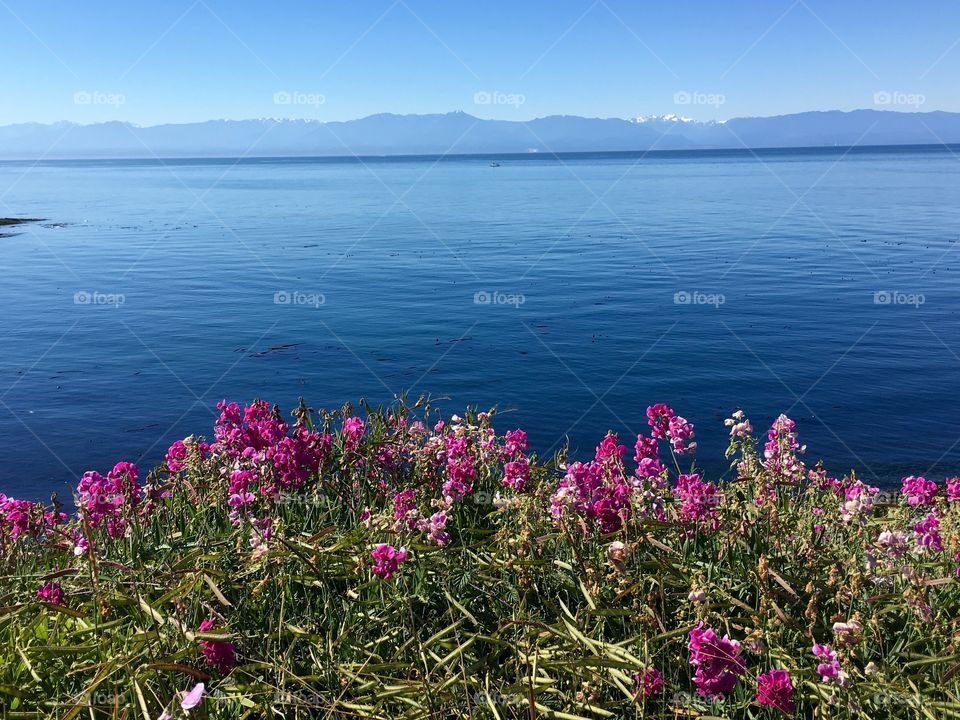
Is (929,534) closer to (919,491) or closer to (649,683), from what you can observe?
(919,491)

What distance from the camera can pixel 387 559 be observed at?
4102 millimetres

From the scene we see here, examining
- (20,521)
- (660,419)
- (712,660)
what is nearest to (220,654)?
(712,660)

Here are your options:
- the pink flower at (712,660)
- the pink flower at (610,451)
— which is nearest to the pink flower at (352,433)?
the pink flower at (610,451)

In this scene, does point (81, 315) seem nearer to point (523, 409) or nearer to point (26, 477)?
point (26, 477)

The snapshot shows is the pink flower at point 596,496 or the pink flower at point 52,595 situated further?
the pink flower at point 596,496

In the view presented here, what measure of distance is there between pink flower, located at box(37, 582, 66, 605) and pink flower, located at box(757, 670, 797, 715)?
3.57m

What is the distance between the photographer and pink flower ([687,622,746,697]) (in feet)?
11.4

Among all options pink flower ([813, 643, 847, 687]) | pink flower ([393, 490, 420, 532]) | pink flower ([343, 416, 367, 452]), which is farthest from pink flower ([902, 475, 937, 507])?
pink flower ([343, 416, 367, 452])

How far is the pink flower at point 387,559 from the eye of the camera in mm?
4078

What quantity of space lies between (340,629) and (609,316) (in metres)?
23.9

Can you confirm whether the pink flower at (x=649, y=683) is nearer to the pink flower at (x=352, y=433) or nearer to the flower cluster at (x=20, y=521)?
the pink flower at (x=352, y=433)

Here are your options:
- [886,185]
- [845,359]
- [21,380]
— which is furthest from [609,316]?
[886,185]

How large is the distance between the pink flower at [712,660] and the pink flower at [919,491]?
278 cm

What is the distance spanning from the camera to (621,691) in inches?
156
